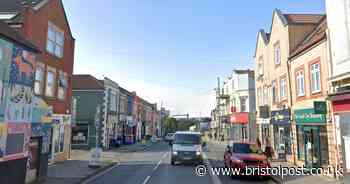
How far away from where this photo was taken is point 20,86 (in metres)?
11.3

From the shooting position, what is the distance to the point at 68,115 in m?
22.3

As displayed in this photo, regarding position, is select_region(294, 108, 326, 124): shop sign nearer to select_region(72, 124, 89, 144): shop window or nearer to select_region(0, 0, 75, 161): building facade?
select_region(0, 0, 75, 161): building facade

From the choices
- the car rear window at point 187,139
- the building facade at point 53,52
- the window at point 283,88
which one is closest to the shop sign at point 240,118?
the window at point 283,88

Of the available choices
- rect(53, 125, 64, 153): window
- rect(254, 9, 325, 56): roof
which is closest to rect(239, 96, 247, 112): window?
rect(254, 9, 325, 56): roof

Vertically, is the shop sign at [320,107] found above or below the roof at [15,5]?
below

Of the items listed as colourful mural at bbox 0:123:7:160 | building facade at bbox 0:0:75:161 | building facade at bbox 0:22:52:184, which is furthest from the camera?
building facade at bbox 0:0:75:161

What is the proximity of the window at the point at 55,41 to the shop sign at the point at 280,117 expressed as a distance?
→ 16322 millimetres

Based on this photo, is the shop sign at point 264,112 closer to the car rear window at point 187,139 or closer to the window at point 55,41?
the car rear window at point 187,139

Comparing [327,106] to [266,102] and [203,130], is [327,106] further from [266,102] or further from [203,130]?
[203,130]

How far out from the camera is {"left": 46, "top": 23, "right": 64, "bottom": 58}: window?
19469 mm

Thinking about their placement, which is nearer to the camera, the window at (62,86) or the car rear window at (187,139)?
the car rear window at (187,139)

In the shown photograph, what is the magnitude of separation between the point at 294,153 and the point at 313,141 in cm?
297

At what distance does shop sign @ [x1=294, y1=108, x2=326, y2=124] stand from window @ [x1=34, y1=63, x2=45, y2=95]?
15917 mm

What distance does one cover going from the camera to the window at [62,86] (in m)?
21.1
